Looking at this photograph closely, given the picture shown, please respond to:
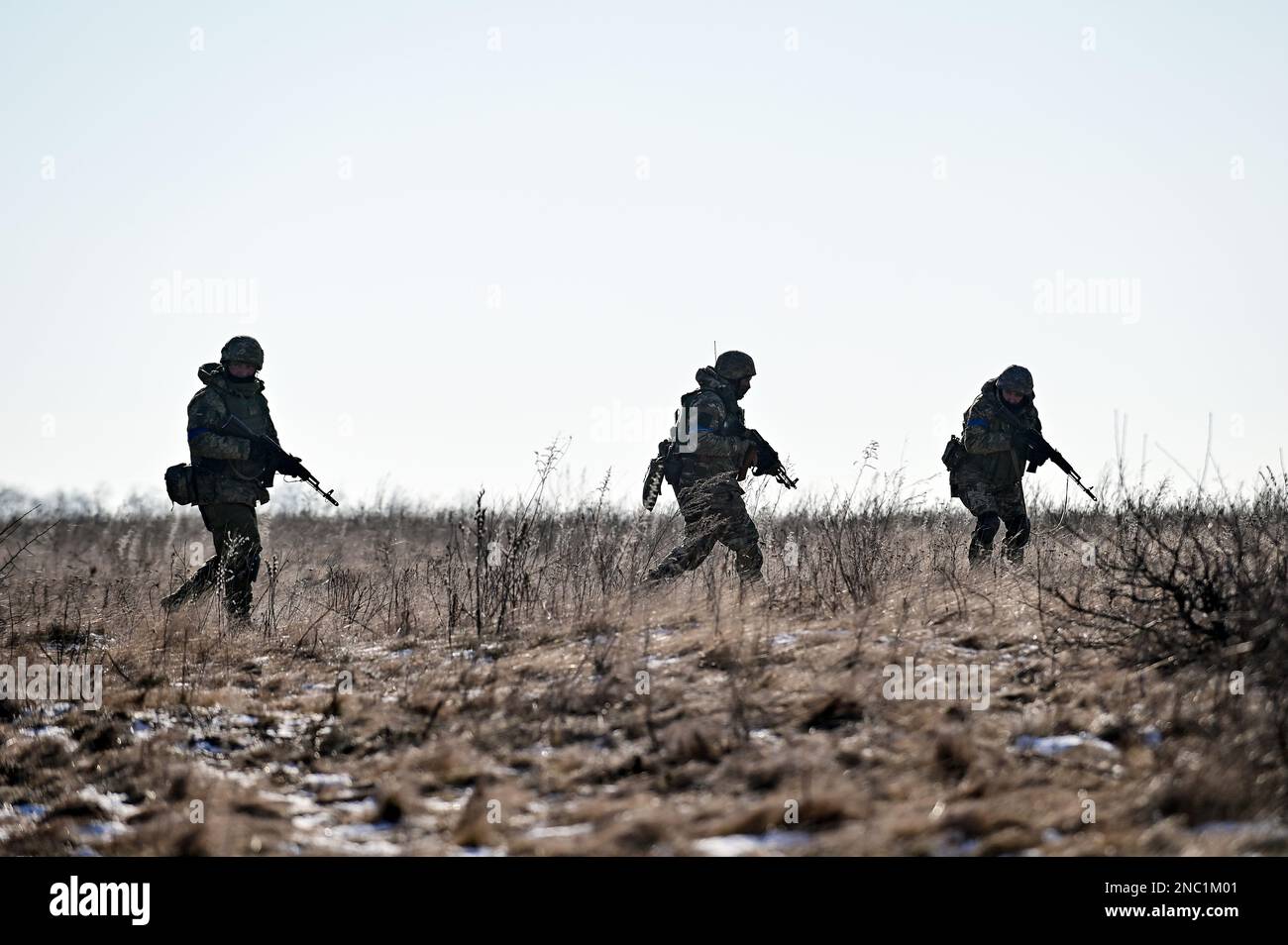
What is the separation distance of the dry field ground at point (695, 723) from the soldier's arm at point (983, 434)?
64.6 inches

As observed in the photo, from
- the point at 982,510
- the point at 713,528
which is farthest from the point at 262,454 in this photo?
the point at 982,510

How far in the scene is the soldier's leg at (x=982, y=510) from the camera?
8.02 m

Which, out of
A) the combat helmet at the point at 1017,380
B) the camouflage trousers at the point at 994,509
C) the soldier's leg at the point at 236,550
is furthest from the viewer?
the combat helmet at the point at 1017,380

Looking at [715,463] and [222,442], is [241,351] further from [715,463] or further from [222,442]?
[715,463]

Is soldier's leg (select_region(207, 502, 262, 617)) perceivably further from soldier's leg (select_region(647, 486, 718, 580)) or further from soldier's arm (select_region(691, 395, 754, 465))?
soldier's arm (select_region(691, 395, 754, 465))

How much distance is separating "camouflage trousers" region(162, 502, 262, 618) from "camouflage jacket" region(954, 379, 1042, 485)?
513cm

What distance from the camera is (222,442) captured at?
24.3ft

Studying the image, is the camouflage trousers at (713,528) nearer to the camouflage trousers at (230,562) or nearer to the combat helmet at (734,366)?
the combat helmet at (734,366)

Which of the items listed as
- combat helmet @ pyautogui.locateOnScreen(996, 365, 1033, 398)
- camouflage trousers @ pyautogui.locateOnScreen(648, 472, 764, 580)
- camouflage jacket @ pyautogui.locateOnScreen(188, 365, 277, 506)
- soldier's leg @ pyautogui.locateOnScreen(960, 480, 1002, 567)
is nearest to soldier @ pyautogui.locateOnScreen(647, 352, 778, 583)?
camouflage trousers @ pyautogui.locateOnScreen(648, 472, 764, 580)

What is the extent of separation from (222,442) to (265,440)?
0.98ft

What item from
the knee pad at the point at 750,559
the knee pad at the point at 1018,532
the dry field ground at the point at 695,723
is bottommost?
the dry field ground at the point at 695,723

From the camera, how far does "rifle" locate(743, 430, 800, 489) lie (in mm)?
7914

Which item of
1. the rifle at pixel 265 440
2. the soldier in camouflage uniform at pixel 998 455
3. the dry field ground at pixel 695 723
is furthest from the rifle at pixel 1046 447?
the rifle at pixel 265 440

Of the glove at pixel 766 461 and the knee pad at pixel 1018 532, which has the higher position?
the glove at pixel 766 461
